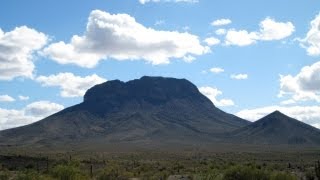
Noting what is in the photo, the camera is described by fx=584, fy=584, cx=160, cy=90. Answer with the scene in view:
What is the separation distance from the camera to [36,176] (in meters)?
41.4

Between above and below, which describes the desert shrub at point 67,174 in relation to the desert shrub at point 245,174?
above

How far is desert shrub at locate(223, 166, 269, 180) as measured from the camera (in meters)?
44.5

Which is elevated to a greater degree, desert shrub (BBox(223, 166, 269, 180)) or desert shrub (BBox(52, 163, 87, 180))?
desert shrub (BBox(52, 163, 87, 180))

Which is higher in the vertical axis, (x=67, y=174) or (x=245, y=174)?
(x=67, y=174)

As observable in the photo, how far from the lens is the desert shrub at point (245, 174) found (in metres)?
44.5

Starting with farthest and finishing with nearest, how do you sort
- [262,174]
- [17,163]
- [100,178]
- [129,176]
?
[17,163] < [129,176] < [100,178] < [262,174]

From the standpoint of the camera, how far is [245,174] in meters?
45.0

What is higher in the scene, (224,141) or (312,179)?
(224,141)

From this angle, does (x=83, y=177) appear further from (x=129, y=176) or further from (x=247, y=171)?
(x=247, y=171)

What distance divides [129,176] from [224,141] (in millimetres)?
148362

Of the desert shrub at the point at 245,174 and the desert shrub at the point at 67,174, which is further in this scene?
the desert shrub at the point at 67,174

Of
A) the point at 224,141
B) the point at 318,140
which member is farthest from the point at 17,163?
the point at 318,140

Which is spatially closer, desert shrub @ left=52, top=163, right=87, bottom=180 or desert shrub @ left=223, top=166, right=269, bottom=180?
desert shrub @ left=223, top=166, right=269, bottom=180

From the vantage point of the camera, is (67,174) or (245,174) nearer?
(245,174)
